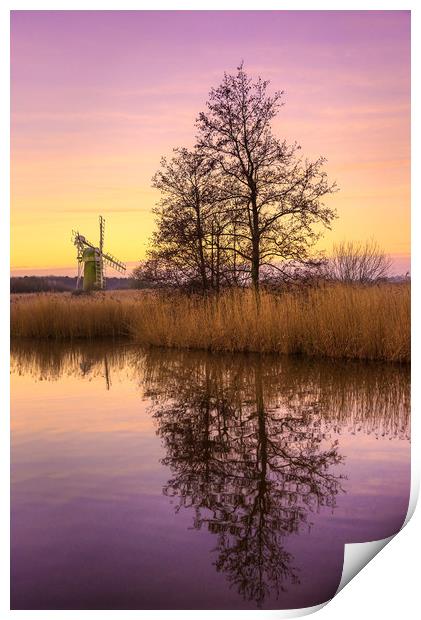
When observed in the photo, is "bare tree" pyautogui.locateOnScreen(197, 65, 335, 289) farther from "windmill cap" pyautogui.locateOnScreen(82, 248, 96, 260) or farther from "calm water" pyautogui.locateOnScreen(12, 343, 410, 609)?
"windmill cap" pyautogui.locateOnScreen(82, 248, 96, 260)

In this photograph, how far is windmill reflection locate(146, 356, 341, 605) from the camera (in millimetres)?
2836

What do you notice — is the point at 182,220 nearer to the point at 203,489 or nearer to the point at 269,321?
the point at 269,321

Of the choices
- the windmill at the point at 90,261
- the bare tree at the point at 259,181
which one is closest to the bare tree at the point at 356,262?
the bare tree at the point at 259,181

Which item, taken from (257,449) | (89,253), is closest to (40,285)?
(89,253)

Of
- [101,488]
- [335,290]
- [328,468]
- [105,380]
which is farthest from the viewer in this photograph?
[335,290]

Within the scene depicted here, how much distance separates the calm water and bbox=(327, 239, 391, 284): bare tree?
3708mm

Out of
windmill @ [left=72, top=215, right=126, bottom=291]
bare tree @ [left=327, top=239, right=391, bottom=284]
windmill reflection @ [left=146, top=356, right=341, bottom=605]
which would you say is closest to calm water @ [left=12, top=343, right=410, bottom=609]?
windmill reflection @ [left=146, top=356, right=341, bottom=605]

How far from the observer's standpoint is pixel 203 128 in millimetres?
10531

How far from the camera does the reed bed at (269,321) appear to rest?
831 centimetres

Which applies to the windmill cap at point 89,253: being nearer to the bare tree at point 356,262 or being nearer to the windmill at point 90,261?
the windmill at point 90,261

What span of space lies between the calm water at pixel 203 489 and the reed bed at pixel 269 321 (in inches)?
49.0
